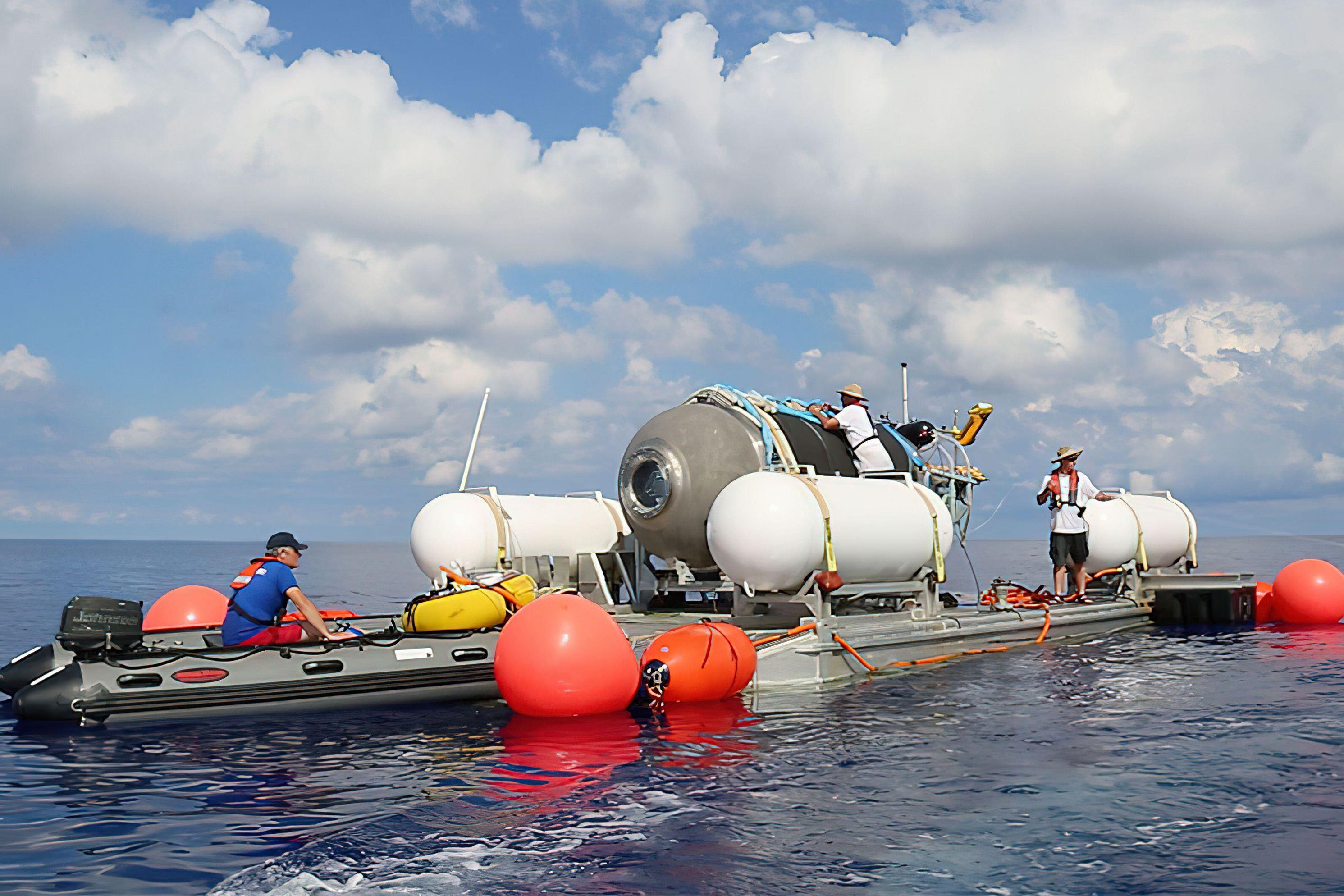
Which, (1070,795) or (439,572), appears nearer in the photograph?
(1070,795)

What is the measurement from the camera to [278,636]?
10.6 metres

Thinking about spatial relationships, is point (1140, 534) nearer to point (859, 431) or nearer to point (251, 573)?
point (859, 431)

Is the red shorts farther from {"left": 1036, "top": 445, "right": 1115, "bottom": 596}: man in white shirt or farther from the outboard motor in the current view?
{"left": 1036, "top": 445, "right": 1115, "bottom": 596}: man in white shirt

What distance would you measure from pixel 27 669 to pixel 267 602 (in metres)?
2.37

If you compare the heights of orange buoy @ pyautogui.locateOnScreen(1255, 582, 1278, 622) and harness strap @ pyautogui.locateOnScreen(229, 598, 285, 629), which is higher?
harness strap @ pyautogui.locateOnScreen(229, 598, 285, 629)

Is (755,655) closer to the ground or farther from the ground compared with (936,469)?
closer to the ground

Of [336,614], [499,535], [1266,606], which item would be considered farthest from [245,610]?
[1266,606]

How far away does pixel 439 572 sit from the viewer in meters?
14.1

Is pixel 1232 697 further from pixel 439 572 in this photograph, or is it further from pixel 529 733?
pixel 439 572

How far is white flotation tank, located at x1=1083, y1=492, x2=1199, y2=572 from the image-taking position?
18344mm

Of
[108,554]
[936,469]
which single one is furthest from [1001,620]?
[108,554]

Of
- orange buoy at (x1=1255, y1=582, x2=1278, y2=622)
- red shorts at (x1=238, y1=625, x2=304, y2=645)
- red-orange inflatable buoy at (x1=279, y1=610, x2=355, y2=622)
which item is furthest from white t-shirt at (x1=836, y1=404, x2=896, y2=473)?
orange buoy at (x1=1255, y1=582, x2=1278, y2=622)

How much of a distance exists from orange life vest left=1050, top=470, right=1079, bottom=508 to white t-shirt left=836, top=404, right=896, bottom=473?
12.2 ft

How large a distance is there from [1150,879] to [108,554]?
120 m
